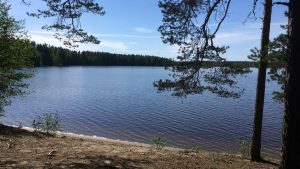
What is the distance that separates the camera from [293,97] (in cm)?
807

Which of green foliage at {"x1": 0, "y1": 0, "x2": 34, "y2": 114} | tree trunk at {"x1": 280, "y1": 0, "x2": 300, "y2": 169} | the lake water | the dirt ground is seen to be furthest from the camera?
the lake water

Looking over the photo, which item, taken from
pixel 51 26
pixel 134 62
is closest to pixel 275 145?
pixel 51 26

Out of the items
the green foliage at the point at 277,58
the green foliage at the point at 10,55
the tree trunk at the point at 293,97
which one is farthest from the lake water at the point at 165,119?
the tree trunk at the point at 293,97

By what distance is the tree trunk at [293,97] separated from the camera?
806 cm

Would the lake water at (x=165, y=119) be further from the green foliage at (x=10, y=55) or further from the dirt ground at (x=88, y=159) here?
the dirt ground at (x=88, y=159)

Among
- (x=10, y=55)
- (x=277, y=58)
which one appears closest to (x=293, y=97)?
(x=277, y=58)

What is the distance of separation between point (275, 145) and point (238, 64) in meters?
13.6

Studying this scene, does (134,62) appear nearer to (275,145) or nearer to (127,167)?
(275,145)

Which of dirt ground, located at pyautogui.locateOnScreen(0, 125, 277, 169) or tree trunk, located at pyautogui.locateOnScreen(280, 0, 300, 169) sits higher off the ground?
tree trunk, located at pyautogui.locateOnScreen(280, 0, 300, 169)

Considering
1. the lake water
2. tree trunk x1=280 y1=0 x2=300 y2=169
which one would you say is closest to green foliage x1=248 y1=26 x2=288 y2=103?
tree trunk x1=280 y1=0 x2=300 y2=169

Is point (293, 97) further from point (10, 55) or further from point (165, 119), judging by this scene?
point (165, 119)

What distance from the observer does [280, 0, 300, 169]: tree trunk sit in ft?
26.5

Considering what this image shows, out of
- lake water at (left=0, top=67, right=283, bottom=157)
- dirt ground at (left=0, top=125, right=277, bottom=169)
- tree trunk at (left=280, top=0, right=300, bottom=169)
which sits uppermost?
tree trunk at (left=280, top=0, right=300, bottom=169)

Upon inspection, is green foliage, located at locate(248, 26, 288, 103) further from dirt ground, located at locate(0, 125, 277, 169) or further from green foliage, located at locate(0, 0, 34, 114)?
green foliage, located at locate(0, 0, 34, 114)
